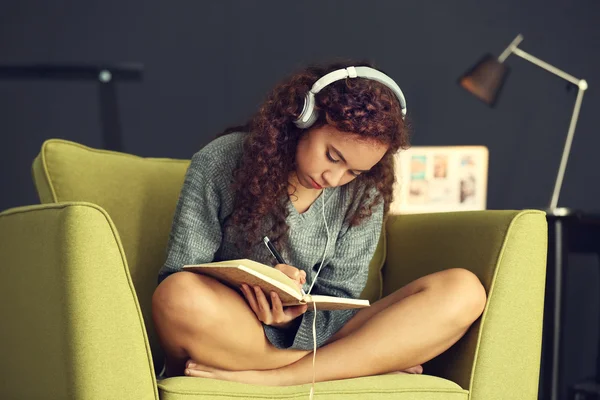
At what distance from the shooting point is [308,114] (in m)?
1.62

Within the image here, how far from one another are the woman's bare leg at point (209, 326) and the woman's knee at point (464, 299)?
0.34m

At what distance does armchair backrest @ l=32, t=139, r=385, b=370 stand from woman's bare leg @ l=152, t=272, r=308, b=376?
0.32 meters

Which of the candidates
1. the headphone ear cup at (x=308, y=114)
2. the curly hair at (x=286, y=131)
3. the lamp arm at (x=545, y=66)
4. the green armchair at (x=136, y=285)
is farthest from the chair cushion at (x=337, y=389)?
the lamp arm at (x=545, y=66)

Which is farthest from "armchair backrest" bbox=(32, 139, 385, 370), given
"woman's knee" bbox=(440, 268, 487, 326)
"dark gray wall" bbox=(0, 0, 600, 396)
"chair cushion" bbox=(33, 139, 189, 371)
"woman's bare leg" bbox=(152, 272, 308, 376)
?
"dark gray wall" bbox=(0, 0, 600, 396)

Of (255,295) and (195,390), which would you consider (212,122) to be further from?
(195,390)

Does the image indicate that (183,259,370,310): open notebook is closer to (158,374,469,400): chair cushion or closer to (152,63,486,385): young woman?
(152,63,486,385): young woman

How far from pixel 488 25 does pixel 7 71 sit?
5.74 feet

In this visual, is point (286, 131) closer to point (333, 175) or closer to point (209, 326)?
point (333, 175)

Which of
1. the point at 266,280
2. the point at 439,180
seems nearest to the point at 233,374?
the point at 266,280

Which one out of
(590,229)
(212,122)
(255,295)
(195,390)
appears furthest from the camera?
(212,122)

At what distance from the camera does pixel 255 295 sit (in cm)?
153

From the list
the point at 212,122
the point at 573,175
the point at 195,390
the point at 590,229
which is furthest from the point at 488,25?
the point at 195,390

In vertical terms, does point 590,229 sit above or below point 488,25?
below

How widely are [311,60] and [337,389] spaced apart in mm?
1804
